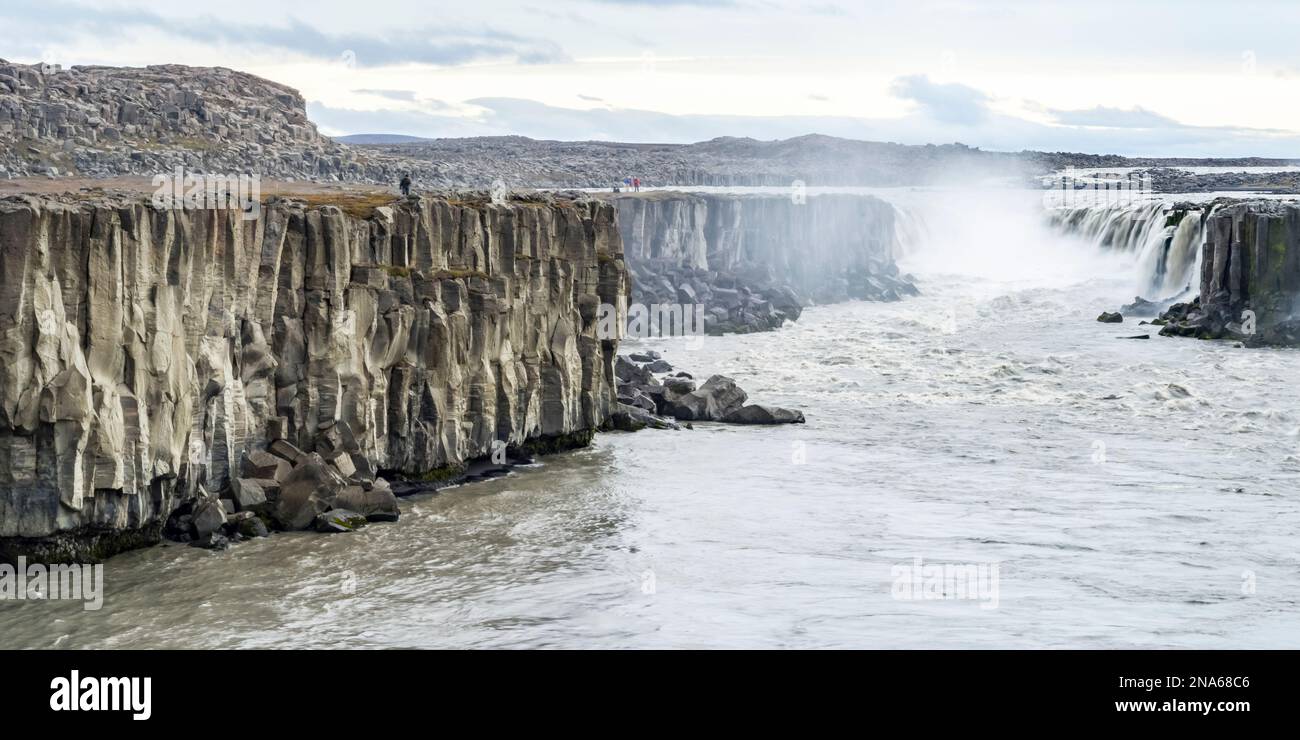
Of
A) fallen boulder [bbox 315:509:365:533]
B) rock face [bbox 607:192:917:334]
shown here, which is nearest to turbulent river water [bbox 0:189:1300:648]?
fallen boulder [bbox 315:509:365:533]

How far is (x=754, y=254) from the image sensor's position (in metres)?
88.8

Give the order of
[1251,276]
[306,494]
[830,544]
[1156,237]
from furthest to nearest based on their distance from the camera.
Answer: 1. [1156,237]
2. [1251,276]
3. [830,544]
4. [306,494]

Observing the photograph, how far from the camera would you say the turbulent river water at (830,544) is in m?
24.9

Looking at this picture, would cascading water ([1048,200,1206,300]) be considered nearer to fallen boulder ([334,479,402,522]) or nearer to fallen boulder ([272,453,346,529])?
fallen boulder ([334,479,402,522])

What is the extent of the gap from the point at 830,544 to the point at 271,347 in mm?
13016

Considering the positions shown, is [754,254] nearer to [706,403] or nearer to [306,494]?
[706,403]

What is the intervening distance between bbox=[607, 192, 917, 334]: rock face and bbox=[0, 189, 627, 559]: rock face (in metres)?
29.8

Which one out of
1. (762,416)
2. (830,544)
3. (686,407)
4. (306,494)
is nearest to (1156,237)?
(762,416)

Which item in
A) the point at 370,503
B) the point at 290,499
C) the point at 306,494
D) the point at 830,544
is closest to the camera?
the point at 290,499

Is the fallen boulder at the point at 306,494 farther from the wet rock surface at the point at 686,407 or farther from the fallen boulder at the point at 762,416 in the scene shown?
the fallen boulder at the point at 762,416

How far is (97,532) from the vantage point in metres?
27.3

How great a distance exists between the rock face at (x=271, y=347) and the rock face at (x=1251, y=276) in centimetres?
3414

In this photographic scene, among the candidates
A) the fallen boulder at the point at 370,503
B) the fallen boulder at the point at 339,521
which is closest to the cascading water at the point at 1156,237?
the fallen boulder at the point at 370,503
